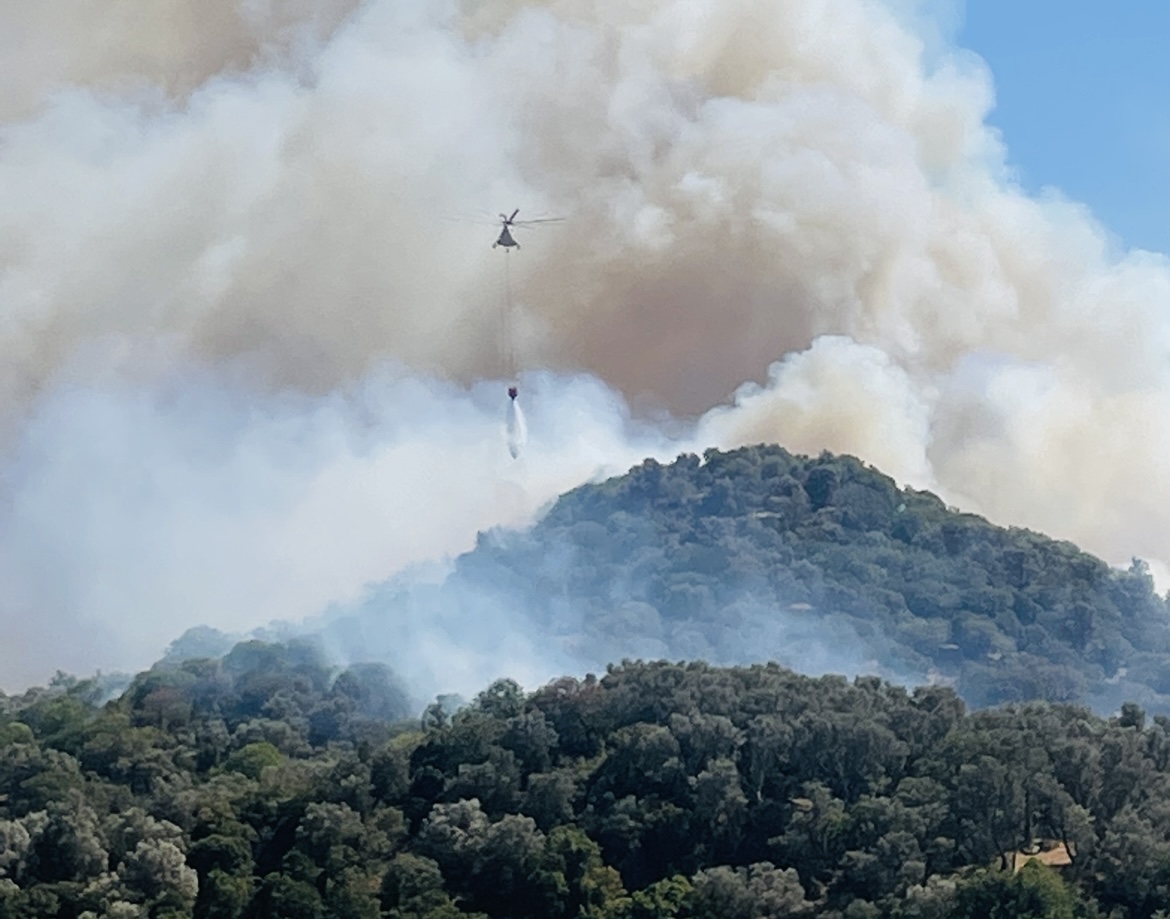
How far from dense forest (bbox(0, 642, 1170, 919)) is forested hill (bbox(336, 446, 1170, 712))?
4233 centimetres

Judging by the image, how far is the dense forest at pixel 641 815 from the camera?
65812mm

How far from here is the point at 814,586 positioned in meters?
137

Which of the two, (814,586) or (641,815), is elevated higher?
(814,586)

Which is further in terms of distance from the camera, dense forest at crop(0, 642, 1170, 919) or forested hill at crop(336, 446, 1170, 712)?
forested hill at crop(336, 446, 1170, 712)

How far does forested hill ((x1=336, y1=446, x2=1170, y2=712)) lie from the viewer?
410ft

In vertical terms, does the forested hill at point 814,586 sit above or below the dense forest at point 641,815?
above

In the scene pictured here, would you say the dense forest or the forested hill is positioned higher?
the forested hill

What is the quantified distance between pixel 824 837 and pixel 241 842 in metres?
16.4

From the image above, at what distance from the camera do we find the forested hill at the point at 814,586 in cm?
12506

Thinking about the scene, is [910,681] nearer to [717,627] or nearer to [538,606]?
[717,627]

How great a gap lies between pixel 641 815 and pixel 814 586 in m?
66.7

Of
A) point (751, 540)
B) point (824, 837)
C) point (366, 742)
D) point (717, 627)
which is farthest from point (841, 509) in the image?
point (824, 837)

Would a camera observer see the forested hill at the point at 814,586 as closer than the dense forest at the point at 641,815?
No

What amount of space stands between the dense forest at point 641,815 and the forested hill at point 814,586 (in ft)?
139
